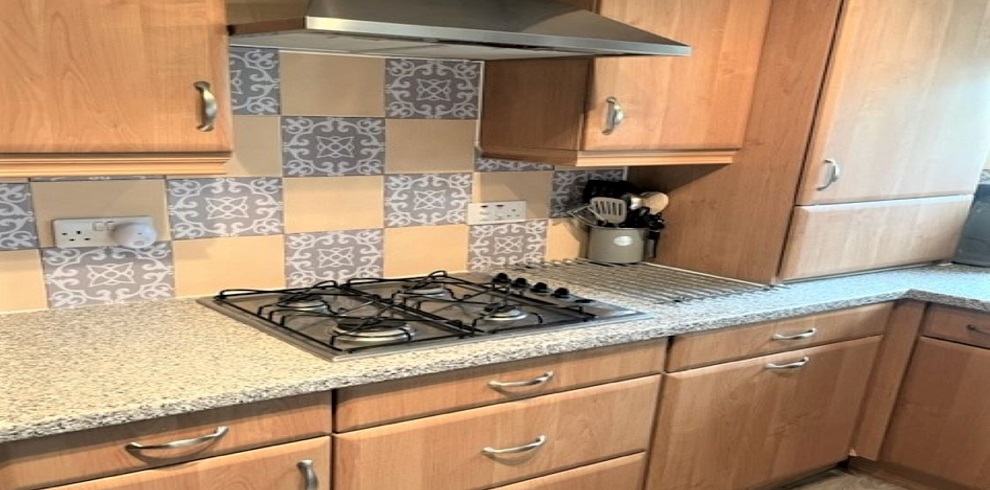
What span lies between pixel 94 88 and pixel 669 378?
1393 mm

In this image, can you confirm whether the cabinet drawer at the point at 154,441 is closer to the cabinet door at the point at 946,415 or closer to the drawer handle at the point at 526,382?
the drawer handle at the point at 526,382

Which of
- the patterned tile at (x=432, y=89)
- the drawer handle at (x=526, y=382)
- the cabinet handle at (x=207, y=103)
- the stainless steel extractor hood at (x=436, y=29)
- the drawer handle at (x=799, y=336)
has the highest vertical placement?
the stainless steel extractor hood at (x=436, y=29)

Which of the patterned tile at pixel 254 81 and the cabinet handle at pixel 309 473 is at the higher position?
the patterned tile at pixel 254 81

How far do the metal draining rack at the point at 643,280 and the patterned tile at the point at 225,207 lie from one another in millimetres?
752

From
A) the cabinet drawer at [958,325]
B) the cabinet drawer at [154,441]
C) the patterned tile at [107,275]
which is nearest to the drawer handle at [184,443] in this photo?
the cabinet drawer at [154,441]

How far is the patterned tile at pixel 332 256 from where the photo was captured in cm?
183

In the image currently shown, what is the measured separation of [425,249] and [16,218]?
971mm

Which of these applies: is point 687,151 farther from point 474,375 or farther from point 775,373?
point 474,375

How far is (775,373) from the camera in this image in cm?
199

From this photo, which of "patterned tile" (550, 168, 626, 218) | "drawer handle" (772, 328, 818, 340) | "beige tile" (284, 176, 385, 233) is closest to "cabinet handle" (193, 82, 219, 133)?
"beige tile" (284, 176, 385, 233)

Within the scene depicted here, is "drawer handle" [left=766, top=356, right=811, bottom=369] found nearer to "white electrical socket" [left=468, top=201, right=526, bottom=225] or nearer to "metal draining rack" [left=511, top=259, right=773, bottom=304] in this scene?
"metal draining rack" [left=511, top=259, right=773, bottom=304]

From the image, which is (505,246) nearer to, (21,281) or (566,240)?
(566,240)

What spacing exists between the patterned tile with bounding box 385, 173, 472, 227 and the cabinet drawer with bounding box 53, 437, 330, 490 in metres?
0.77

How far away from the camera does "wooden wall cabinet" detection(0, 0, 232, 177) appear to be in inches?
45.7
